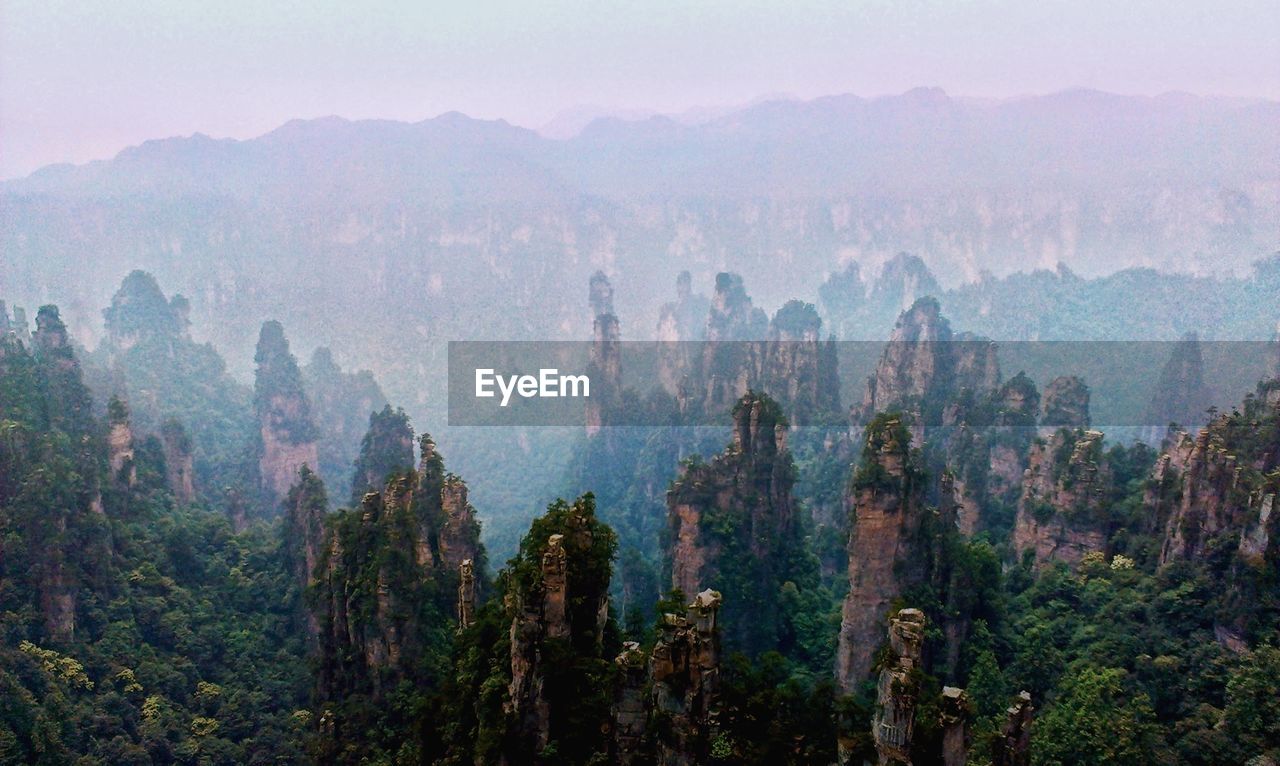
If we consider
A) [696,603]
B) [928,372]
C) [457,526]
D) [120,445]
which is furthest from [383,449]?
[696,603]

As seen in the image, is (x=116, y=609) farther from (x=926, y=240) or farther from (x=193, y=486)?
(x=926, y=240)

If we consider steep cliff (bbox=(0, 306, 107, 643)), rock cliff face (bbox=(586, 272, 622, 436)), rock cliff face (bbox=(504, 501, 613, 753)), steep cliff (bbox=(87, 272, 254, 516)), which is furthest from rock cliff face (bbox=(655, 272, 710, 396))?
rock cliff face (bbox=(504, 501, 613, 753))

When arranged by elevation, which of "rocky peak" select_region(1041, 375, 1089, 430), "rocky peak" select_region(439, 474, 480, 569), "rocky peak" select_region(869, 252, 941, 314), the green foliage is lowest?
the green foliage

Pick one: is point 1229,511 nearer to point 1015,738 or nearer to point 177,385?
point 1015,738

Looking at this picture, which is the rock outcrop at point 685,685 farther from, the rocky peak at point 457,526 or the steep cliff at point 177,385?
the steep cliff at point 177,385

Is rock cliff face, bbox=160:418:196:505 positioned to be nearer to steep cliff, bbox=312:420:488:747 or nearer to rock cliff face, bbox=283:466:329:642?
rock cliff face, bbox=283:466:329:642

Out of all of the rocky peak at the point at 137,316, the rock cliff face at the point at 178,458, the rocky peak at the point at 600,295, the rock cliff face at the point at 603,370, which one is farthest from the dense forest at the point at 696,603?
the rocky peak at the point at 600,295

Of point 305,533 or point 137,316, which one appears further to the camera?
point 137,316
